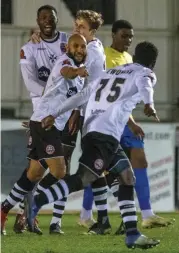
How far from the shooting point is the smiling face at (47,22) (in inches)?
361

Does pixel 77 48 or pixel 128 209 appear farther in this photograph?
pixel 77 48

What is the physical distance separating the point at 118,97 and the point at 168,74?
14520 millimetres

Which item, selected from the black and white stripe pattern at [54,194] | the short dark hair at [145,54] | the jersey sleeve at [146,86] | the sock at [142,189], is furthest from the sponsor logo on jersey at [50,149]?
the sock at [142,189]

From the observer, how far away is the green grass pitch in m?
7.48

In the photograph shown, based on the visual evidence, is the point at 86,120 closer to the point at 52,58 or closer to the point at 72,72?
the point at 72,72

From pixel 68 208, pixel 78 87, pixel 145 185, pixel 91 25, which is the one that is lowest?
pixel 68 208

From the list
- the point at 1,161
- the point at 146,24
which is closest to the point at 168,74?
the point at 146,24

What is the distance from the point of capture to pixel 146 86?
7.45 m

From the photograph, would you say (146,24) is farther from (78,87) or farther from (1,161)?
(78,87)

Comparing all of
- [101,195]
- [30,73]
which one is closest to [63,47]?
[30,73]

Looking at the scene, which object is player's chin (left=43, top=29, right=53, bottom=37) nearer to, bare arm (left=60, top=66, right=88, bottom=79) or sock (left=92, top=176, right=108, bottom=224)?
bare arm (left=60, top=66, right=88, bottom=79)

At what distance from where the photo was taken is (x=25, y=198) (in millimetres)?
8617

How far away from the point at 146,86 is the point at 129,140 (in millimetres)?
2290

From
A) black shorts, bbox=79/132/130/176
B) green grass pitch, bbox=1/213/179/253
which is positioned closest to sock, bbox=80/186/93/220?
green grass pitch, bbox=1/213/179/253
